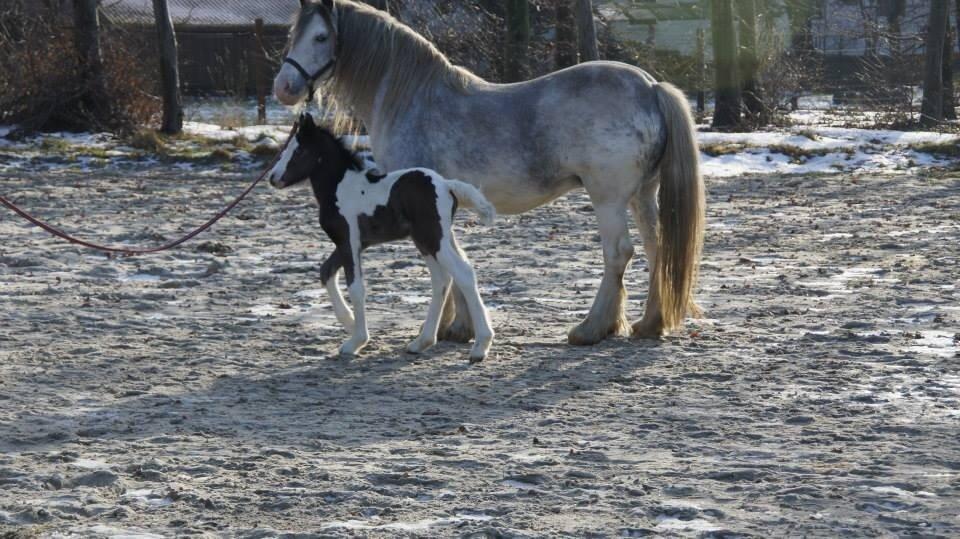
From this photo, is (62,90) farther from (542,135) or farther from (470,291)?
(470,291)

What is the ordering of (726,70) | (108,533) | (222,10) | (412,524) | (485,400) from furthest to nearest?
(222,10) < (726,70) < (485,400) < (412,524) < (108,533)

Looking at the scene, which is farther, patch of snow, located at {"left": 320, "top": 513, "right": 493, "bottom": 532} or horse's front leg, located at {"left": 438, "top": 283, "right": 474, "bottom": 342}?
horse's front leg, located at {"left": 438, "top": 283, "right": 474, "bottom": 342}

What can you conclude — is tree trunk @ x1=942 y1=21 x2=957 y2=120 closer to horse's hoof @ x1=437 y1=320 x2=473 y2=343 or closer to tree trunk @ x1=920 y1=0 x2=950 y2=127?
tree trunk @ x1=920 y1=0 x2=950 y2=127

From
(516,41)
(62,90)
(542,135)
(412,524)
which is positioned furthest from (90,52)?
(412,524)

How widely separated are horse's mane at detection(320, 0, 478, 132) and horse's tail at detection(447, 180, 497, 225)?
37.6 inches

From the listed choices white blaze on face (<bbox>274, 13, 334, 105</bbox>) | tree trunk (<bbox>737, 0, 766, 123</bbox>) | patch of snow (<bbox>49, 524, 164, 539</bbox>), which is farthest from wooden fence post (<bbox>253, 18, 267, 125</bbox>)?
patch of snow (<bbox>49, 524, 164, 539</bbox>)

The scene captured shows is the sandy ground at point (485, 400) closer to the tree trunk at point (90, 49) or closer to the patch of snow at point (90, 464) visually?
the patch of snow at point (90, 464)

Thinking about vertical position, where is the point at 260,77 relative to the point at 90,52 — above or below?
below

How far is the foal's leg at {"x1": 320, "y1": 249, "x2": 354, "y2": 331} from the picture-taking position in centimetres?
756

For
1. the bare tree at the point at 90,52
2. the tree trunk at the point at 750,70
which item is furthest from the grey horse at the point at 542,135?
the tree trunk at the point at 750,70

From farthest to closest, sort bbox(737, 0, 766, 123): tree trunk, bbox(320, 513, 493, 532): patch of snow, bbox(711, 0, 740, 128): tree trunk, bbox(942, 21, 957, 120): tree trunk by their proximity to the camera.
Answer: bbox(942, 21, 957, 120): tree trunk
bbox(737, 0, 766, 123): tree trunk
bbox(711, 0, 740, 128): tree trunk
bbox(320, 513, 493, 532): patch of snow

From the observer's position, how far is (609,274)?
7957mm

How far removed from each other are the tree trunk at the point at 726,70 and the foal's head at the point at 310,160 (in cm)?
1535

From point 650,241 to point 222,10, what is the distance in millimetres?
33453
